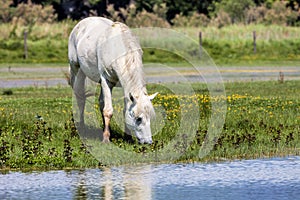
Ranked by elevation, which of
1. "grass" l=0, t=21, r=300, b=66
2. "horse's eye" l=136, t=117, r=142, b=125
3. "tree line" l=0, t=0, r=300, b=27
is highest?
"tree line" l=0, t=0, r=300, b=27

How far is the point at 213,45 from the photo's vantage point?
5244cm

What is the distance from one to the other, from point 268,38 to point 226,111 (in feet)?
111

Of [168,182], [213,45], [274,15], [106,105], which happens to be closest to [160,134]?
[106,105]

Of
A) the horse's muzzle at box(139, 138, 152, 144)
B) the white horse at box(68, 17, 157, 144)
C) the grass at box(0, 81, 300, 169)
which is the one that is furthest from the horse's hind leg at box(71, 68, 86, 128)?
the horse's muzzle at box(139, 138, 152, 144)

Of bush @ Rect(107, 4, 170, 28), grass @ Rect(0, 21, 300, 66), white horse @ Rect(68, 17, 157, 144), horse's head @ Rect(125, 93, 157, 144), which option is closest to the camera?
horse's head @ Rect(125, 93, 157, 144)

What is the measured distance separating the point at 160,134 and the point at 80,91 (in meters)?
2.51

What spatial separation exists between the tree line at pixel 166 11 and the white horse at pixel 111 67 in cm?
4139

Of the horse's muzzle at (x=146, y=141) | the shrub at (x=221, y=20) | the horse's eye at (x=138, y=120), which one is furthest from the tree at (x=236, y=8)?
the horse's eye at (x=138, y=120)

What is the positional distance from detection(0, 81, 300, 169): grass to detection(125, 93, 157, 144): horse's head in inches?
11.2

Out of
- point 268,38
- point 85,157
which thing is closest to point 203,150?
point 85,157

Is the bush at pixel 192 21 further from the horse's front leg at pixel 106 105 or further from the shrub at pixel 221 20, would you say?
the horse's front leg at pixel 106 105

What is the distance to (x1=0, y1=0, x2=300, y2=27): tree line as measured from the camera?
205 ft

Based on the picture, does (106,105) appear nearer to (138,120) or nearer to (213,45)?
(138,120)

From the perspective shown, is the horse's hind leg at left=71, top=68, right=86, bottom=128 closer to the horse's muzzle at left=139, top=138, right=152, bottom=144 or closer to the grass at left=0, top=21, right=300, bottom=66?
the horse's muzzle at left=139, top=138, right=152, bottom=144
